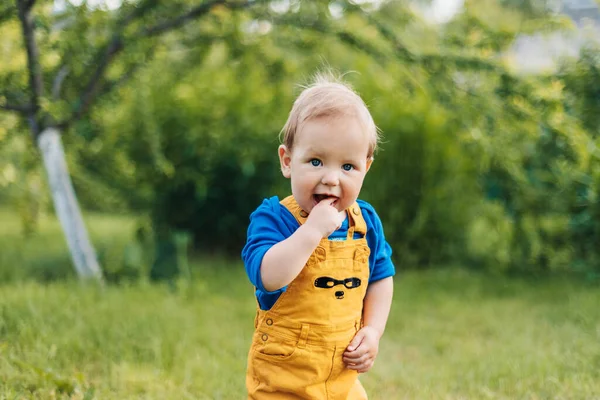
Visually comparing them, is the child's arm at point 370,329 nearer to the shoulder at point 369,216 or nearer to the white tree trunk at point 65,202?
the shoulder at point 369,216

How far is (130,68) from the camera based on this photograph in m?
3.89

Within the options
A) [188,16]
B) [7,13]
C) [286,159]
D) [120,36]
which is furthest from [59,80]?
[286,159]

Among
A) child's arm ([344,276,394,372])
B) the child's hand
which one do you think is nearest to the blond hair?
child's arm ([344,276,394,372])

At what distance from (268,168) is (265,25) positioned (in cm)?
124

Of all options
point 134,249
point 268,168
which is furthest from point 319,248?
point 268,168

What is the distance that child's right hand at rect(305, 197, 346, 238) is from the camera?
1.66 meters

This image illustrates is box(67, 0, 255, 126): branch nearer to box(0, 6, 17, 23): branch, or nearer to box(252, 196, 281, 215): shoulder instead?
box(0, 6, 17, 23): branch

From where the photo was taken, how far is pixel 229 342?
3311mm

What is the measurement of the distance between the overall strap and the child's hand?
1.00ft

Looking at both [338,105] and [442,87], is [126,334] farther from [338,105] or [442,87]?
[442,87]

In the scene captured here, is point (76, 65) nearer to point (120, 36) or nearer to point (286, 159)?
point (120, 36)

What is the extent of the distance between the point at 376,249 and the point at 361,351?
321 millimetres

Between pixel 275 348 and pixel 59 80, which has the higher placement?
pixel 59 80

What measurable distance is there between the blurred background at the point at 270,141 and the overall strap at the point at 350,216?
117 centimetres
